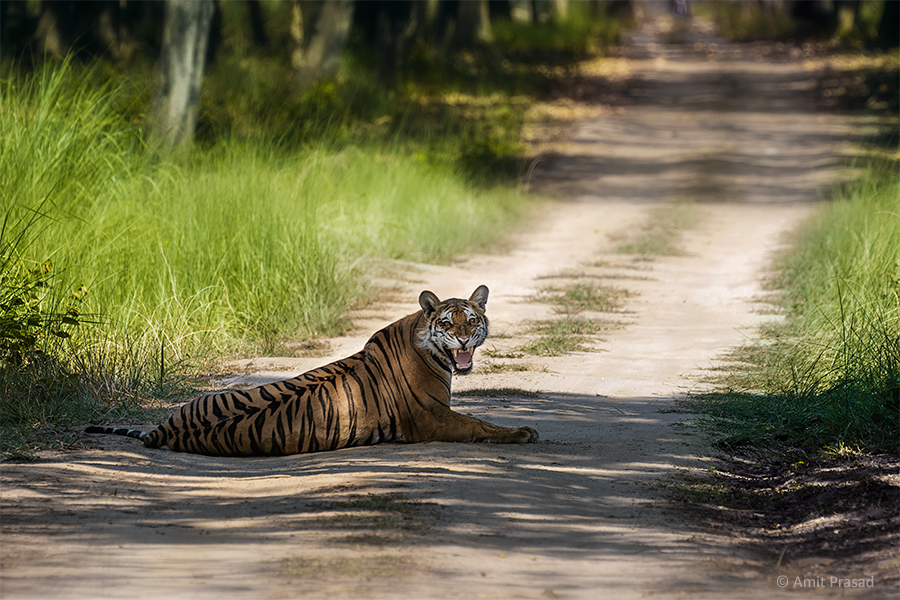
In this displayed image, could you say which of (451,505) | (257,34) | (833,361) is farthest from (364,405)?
(257,34)

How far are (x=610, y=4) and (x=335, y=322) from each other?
46787 millimetres

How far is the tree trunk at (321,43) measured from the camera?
18172mm

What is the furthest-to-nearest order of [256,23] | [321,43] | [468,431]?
[256,23]
[321,43]
[468,431]

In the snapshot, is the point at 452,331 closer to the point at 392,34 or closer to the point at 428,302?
the point at 428,302

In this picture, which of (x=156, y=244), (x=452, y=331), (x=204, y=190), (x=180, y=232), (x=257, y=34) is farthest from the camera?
(x=257, y=34)

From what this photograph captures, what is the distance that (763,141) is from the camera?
69.2 ft

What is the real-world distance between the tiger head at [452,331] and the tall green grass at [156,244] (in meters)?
2.18

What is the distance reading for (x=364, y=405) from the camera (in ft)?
18.5

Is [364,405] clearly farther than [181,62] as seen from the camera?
No

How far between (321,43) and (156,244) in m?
10.5

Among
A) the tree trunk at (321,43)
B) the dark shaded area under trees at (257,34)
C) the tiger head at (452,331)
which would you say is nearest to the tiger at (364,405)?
the tiger head at (452,331)

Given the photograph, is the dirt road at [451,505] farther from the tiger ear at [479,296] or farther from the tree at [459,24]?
the tree at [459,24]

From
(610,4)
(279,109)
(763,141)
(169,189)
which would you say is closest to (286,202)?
(169,189)

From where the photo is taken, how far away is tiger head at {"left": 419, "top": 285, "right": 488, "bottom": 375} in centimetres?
557
